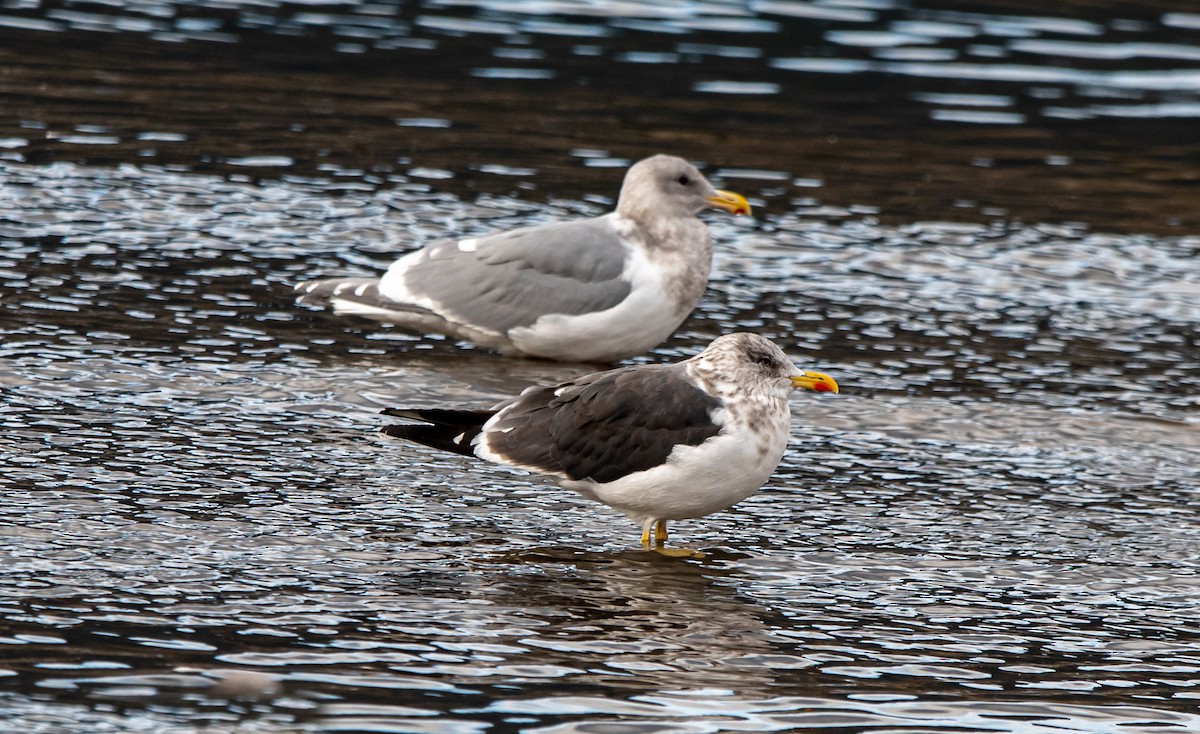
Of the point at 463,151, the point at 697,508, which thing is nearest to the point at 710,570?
the point at 697,508

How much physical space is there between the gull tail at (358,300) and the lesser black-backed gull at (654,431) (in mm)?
2401

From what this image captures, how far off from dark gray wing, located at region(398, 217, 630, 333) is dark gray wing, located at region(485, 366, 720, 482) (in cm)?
207

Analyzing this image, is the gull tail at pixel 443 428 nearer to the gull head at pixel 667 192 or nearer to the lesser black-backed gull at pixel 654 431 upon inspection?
the lesser black-backed gull at pixel 654 431

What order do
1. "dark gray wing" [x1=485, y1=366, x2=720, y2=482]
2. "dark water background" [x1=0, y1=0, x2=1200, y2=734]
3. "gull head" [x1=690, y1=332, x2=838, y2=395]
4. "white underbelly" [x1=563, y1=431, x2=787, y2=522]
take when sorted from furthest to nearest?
"gull head" [x1=690, y1=332, x2=838, y2=395]
"dark gray wing" [x1=485, y1=366, x2=720, y2=482]
"white underbelly" [x1=563, y1=431, x2=787, y2=522]
"dark water background" [x1=0, y1=0, x2=1200, y2=734]

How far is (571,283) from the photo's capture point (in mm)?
8938

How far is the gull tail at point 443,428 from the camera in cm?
670

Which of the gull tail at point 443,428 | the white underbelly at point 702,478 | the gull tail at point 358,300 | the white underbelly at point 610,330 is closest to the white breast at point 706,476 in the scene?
the white underbelly at point 702,478

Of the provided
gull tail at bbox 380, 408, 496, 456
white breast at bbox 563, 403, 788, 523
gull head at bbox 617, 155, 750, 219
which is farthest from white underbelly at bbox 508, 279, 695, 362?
white breast at bbox 563, 403, 788, 523

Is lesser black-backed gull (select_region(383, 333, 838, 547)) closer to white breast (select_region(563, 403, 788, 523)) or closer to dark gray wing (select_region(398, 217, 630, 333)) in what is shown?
white breast (select_region(563, 403, 788, 523))

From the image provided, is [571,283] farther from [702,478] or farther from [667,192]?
[702,478]

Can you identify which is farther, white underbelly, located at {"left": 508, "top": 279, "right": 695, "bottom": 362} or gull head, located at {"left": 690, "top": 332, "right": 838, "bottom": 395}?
white underbelly, located at {"left": 508, "top": 279, "right": 695, "bottom": 362}

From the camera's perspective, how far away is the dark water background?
5355mm

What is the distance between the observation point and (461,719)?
16.2 feet

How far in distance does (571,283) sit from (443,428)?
7.52ft
